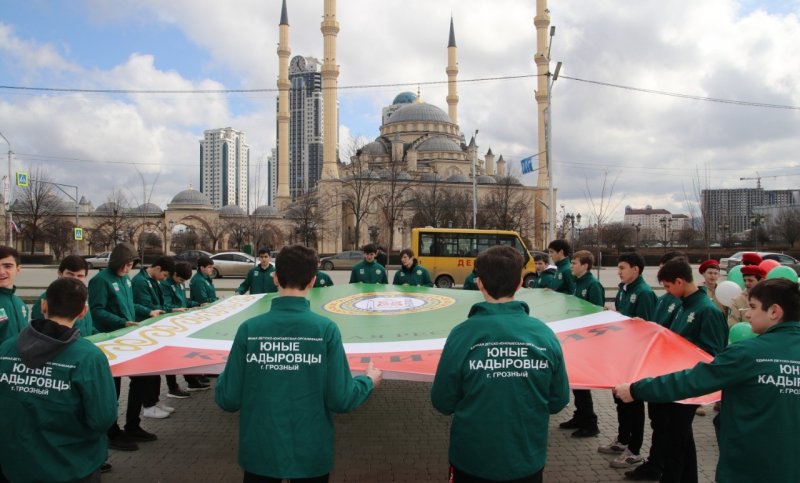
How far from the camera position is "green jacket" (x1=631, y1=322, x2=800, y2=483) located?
2795 mm

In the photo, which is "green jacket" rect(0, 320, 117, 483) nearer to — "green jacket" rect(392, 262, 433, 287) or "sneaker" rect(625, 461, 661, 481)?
"sneaker" rect(625, 461, 661, 481)

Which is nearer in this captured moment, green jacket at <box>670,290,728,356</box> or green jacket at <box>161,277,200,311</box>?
green jacket at <box>670,290,728,356</box>

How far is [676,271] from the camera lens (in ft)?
15.4

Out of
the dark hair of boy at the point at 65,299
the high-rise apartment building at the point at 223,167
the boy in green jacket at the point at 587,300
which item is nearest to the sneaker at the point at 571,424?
the boy in green jacket at the point at 587,300

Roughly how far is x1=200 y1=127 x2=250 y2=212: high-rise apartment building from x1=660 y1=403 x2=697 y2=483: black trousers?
495 ft

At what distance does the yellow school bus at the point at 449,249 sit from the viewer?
25219 millimetres

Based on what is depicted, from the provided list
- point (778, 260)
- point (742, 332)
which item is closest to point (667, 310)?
point (742, 332)

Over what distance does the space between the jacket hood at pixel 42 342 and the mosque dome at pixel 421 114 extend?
8971 centimetres

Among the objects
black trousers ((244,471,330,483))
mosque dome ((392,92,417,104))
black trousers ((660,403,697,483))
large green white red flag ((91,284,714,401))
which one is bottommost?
black trousers ((660,403,697,483))

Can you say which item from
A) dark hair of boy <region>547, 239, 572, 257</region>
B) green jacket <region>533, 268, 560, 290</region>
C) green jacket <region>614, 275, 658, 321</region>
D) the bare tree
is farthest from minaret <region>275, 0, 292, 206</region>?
green jacket <region>614, 275, 658, 321</region>

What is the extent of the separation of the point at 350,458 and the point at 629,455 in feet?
9.04

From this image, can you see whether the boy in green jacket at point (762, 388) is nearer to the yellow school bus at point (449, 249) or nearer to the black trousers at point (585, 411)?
the black trousers at point (585, 411)

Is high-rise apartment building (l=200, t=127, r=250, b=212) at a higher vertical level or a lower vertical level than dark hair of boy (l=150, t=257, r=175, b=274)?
higher

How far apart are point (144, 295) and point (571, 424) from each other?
5448 mm
